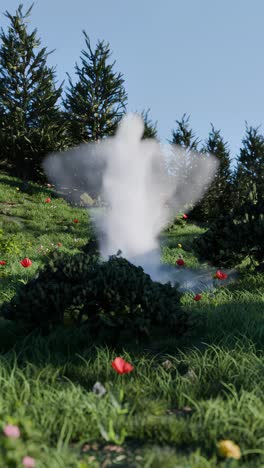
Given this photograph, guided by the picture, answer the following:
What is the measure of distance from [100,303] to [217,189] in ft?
57.1

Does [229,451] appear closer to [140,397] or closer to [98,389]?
[140,397]

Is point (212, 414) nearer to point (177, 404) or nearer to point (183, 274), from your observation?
point (177, 404)

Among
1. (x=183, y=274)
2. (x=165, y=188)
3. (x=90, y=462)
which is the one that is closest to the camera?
(x=90, y=462)

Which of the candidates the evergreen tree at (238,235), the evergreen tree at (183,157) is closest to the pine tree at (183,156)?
the evergreen tree at (183,157)

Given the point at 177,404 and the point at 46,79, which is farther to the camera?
the point at 46,79

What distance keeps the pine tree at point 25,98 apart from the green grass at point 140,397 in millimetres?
14975

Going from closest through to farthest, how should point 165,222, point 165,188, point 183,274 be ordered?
point 183,274
point 165,222
point 165,188

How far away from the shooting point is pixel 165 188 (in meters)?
19.0

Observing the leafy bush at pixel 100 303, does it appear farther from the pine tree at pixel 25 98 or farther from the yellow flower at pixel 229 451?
the pine tree at pixel 25 98

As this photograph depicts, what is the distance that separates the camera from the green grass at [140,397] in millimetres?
2551

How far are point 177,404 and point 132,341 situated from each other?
3.98 feet

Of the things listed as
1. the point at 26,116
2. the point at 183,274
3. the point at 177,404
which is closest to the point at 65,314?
the point at 177,404

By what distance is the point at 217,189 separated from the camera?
2108cm

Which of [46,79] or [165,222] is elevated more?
[46,79]
